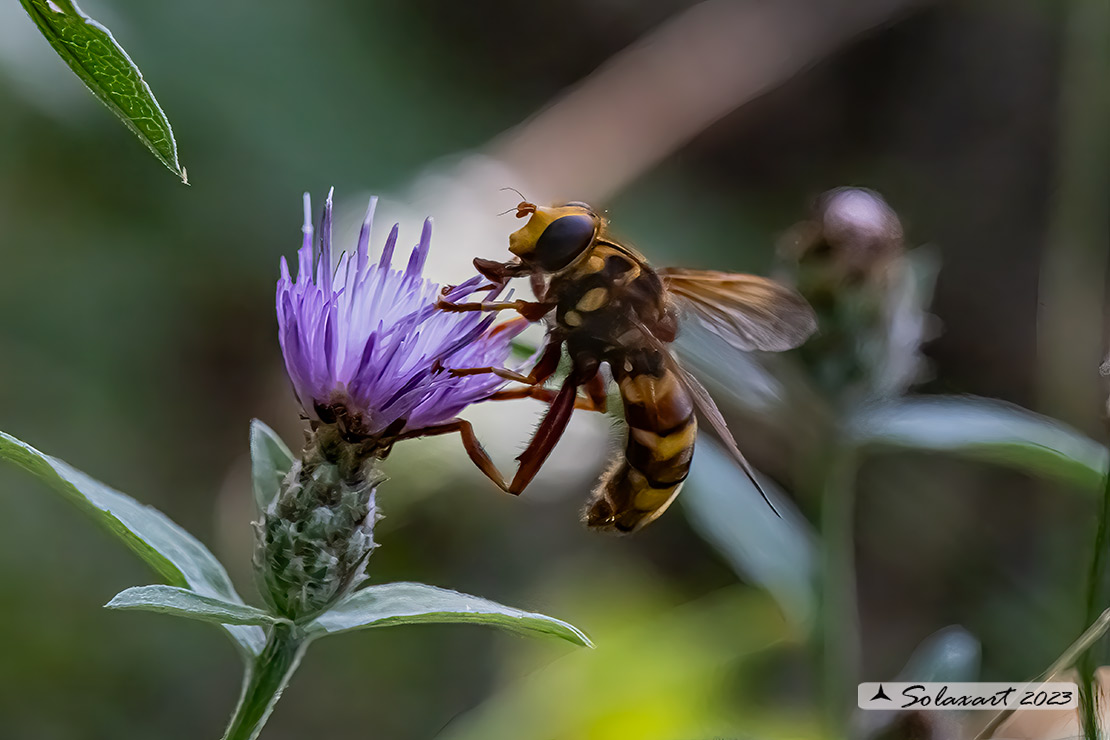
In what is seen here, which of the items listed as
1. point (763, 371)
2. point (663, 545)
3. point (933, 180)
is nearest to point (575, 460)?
point (663, 545)

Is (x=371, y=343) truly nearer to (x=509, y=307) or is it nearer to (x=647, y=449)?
(x=509, y=307)

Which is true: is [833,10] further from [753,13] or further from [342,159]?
[342,159]

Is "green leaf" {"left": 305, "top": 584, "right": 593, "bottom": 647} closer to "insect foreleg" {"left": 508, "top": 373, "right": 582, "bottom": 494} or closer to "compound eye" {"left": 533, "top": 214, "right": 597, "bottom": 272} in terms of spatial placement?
"insect foreleg" {"left": 508, "top": 373, "right": 582, "bottom": 494}

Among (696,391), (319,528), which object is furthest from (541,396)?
(319,528)

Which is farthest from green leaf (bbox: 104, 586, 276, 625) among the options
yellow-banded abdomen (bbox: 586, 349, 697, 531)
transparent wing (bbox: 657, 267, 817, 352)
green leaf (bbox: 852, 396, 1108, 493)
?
green leaf (bbox: 852, 396, 1108, 493)

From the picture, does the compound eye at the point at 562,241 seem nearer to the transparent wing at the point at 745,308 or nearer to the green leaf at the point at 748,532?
the transparent wing at the point at 745,308
